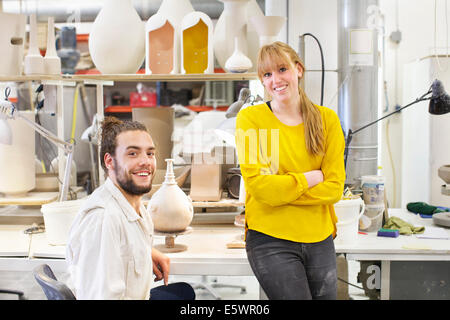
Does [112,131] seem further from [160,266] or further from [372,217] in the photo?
[372,217]

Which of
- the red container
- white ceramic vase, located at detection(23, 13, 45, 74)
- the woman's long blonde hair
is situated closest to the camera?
the woman's long blonde hair

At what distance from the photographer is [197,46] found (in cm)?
196

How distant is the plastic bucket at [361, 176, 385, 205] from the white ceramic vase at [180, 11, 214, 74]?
0.76m

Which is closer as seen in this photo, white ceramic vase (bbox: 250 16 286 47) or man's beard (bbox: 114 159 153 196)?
man's beard (bbox: 114 159 153 196)

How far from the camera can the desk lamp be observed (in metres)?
1.70

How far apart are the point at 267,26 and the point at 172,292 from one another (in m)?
0.97

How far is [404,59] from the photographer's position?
3623 mm

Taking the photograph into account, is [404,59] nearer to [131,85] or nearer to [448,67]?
[448,67]

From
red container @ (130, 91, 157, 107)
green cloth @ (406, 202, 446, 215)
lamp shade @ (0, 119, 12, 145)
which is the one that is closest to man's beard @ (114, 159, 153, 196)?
lamp shade @ (0, 119, 12, 145)

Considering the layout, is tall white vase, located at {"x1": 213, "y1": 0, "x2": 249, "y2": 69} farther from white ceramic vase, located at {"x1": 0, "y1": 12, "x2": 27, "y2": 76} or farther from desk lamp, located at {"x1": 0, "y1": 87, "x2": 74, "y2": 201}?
white ceramic vase, located at {"x1": 0, "y1": 12, "x2": 27, "y2": 76}

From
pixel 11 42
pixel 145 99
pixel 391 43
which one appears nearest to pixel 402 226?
pixel 11 42

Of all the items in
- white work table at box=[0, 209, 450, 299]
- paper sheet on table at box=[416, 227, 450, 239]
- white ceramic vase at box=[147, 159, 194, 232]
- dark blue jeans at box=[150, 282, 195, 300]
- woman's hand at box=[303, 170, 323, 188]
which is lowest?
dark blue jeans at box=[150, 282, 195, 300]

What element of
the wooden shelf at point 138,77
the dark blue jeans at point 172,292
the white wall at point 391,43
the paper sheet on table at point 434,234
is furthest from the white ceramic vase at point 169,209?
the paper sheet on table at point 434,234

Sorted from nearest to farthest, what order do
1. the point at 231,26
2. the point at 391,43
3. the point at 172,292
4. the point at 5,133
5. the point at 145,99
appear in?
1. the point at 172,292
2. the point at 231,26
3. the point at 5,133
4. the point at 391,43
5. the point at 145,99
